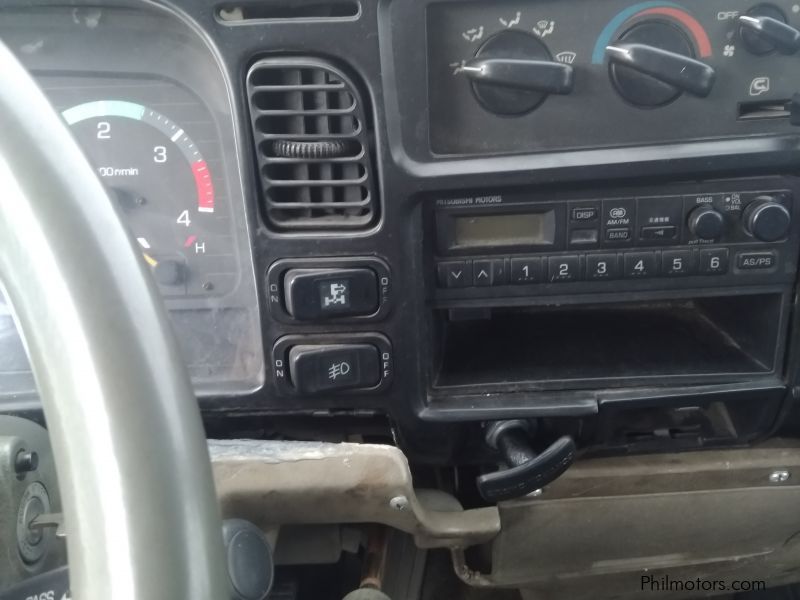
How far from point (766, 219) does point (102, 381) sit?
0.69m

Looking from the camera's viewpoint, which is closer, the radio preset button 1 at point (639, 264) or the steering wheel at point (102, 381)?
the steering wheel at point (102, 381)

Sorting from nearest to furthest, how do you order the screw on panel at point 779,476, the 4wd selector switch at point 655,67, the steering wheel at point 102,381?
the steering wheel at point 102,381, the 4wd selector switch at point 655,67, the screw on panel at point 779,476

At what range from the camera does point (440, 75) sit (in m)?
0.79

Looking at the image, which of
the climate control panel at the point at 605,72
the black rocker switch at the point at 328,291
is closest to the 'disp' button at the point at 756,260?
the climate control panel at the point at 605,72

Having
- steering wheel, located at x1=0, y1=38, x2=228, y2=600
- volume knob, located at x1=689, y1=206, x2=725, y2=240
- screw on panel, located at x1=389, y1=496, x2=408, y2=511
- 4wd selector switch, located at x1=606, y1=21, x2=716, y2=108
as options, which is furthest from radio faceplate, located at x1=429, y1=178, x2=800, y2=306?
steering wheel, located at x1=0, y1=38, x2=228, y2=600

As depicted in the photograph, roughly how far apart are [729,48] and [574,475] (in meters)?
0.52

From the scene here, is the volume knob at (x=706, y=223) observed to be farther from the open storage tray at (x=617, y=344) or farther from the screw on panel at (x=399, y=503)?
the screw on panel at (x=399, y=503)

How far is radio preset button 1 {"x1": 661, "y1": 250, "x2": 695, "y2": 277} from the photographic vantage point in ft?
2.80

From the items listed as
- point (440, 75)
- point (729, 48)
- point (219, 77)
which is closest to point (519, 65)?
point (440, 75)

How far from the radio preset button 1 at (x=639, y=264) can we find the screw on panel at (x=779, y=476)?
338mm

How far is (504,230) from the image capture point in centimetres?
86

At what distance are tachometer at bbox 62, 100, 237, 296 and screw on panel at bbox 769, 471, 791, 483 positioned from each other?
27.9 inches

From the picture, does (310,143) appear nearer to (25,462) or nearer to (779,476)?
(25,462)

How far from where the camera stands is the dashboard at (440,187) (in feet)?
2.55
